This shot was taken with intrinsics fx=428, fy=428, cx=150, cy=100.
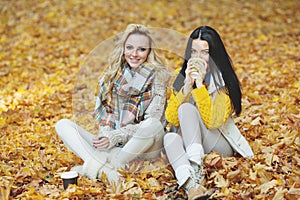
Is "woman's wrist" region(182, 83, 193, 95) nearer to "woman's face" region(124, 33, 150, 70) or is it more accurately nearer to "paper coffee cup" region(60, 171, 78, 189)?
"woman's face" region(124, 33, 150, 70)

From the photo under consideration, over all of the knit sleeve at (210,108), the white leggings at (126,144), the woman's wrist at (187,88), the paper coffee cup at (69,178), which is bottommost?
the paper coffee cup at (69,178)

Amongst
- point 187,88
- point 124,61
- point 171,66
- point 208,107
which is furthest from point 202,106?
point 171,66

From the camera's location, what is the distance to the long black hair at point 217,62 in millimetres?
2629

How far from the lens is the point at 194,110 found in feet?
8.57

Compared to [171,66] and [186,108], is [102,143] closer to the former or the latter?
[186,108]

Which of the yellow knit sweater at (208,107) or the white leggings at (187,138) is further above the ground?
the yellow knit sweater at (208,107)

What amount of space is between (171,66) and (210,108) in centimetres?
251

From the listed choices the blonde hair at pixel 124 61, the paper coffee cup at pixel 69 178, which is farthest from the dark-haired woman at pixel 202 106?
the paper coffee cup at pixel 69 178

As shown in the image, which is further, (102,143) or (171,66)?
(171,66)

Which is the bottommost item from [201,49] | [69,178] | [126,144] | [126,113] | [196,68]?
[69,178]

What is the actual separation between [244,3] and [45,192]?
6.26 metres

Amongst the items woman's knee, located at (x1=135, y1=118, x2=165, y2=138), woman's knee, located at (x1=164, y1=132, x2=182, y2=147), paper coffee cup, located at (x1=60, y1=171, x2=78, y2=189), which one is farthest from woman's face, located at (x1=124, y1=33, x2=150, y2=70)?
paper coffee cup, located at (x1=60, y1=171, x2=78, y2=189)

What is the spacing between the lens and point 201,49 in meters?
2.64

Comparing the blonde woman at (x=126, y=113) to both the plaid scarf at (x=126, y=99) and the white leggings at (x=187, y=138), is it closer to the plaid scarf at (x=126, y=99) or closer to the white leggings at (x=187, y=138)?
the plaid scarf at (x=126, y=99)
